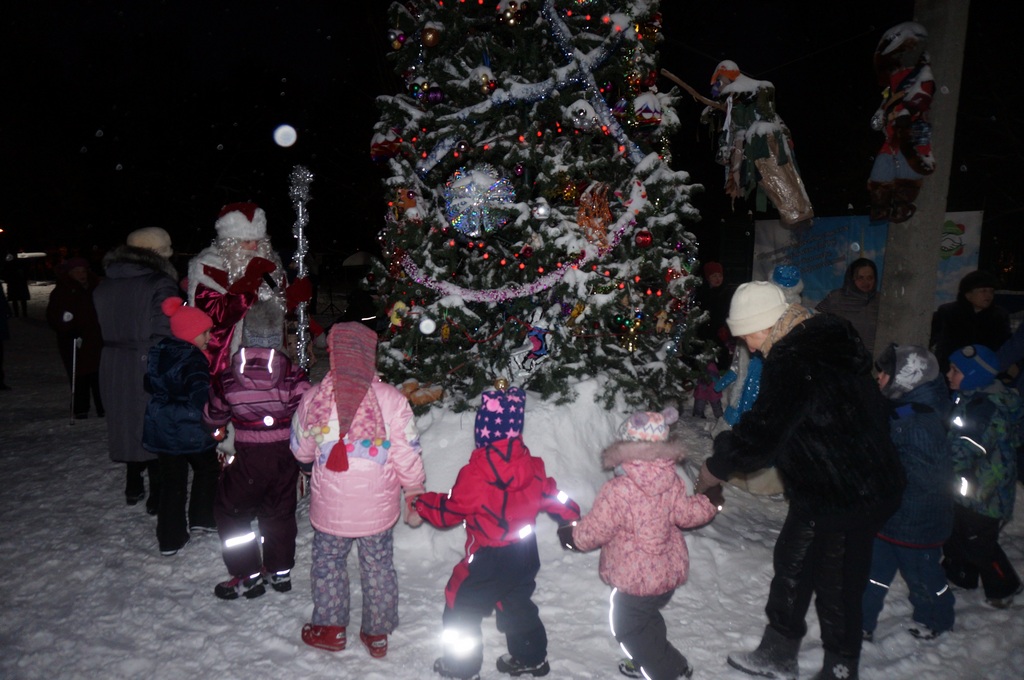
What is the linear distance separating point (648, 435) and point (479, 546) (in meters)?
1.00

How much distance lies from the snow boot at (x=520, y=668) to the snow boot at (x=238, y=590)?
5.46 feet

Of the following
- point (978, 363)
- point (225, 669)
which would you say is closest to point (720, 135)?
point (978, 363)

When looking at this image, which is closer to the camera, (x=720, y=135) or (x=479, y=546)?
(x=479, y=546)

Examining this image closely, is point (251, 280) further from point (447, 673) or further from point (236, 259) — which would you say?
point (447, 673)

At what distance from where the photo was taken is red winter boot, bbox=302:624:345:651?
3.48 metres

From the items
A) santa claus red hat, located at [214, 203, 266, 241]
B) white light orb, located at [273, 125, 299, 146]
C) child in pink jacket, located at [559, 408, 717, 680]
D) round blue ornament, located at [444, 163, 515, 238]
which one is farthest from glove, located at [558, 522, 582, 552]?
white light orb, located at [273, 125, 299, 146]

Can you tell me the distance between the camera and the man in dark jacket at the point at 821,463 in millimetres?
3020

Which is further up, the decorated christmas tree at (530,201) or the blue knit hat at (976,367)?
the decorated christmas tree at (530,201)

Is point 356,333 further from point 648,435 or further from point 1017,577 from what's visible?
point 1017,577

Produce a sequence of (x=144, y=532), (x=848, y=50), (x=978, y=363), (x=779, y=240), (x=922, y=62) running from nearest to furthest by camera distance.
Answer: (x=978, y=363), (x=922, y=62), (x=144, y=532), (x=779, y=240), (x=848, y=50)

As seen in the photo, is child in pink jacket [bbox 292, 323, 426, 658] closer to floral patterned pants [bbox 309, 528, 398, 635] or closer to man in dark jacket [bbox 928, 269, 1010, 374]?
floral patterned pants [bbox 309, 528, 398, 635]

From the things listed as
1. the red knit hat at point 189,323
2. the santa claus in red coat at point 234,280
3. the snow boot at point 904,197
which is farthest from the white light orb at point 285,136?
the snow boot at point 904,197

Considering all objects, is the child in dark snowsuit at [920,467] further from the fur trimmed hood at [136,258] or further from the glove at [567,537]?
the fur trimmed hood at [136,258]

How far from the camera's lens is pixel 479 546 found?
3.23 meters
